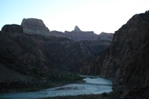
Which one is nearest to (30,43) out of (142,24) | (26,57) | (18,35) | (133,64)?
(18,35)

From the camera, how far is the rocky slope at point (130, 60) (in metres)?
36.6

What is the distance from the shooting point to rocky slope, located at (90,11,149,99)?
1440 inches

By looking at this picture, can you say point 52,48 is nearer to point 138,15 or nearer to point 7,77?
point 138,15

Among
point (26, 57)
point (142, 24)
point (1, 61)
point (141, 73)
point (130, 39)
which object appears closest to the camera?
point (141, 73)

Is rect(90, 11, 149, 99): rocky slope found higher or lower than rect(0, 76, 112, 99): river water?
higher

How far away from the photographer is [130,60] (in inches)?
1955

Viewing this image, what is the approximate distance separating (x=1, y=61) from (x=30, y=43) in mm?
79655

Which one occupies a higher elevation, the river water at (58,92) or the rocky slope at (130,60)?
the rocky slope at (130,60)

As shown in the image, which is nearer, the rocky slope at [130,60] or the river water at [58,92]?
the rocky slope at [130,60]

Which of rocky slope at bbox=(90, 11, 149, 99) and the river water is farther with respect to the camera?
the river water

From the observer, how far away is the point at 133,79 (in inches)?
1702

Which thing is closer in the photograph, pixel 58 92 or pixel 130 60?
pixel 130 60

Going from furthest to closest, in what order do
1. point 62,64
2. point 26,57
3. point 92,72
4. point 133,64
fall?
point 62,64, point 92,72, point 26,57, point 133,64

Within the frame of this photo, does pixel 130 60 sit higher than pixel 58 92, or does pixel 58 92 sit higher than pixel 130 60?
pixel 130 60
